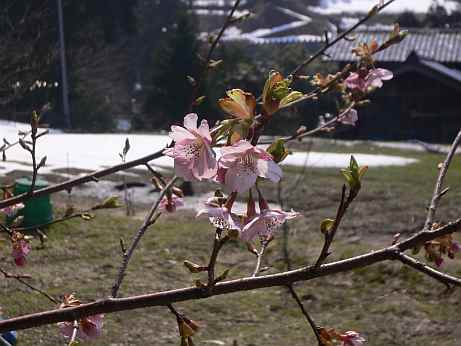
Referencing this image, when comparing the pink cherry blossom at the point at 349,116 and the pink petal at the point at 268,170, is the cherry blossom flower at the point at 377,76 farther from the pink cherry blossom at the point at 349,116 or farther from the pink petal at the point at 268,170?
the pink petal at the point at 268,170

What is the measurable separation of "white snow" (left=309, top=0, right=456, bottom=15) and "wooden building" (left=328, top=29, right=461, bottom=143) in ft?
11.7

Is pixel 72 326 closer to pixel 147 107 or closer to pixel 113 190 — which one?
pixel 113 190

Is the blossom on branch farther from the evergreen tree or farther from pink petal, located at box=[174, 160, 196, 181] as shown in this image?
the evergreen tree

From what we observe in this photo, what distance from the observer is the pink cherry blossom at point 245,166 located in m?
0.75

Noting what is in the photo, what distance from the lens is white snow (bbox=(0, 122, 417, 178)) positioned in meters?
7.47

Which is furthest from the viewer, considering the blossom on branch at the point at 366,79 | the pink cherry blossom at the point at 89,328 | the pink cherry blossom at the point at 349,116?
the pink cherry blossom at the point at 349,116

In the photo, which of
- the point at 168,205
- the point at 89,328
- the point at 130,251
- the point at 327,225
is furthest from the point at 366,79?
the point at 327,225

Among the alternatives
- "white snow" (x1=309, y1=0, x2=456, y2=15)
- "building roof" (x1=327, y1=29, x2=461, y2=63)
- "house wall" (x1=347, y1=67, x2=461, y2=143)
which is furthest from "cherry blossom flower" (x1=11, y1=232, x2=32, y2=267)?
"white snow" (x1=309, y1=0, x2=456, y2=15)

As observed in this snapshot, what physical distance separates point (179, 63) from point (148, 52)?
6.33 meters

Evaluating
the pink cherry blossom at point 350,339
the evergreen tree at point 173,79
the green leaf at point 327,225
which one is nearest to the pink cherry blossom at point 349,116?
the pink cherry blossom at point 350,339

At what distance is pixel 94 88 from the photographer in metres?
15.9

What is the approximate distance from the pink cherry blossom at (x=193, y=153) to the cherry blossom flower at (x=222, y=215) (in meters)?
0.04

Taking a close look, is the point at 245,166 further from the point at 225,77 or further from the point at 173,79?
the point at 173,79

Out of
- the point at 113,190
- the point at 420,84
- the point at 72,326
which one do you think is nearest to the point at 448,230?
the point at 72,326
